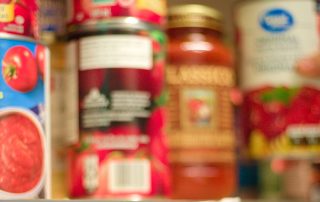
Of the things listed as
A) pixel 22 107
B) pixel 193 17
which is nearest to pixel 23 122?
pixel 22 107

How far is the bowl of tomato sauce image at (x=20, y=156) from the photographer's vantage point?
64 centimetres

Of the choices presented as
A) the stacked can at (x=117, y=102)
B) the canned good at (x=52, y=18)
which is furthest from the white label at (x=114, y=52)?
the canned good at (x=52, y=18)

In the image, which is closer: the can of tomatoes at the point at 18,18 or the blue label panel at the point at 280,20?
the can of tomatoes at the point at 18,18

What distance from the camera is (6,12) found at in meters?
0.67

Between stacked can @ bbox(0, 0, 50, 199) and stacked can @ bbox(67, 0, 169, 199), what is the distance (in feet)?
0.14

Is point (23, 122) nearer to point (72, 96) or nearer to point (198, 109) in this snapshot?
point (72, 96)

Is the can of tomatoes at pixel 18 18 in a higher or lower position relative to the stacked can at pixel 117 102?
higher

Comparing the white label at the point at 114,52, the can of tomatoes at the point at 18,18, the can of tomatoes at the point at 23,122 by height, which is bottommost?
the can of tomatoes at the point at 23,122

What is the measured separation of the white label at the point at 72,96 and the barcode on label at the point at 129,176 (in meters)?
0.06

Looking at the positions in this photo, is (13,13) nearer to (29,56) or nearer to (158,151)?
(29,56)

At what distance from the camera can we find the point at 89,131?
0.70 m

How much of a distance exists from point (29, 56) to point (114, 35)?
9 centimetres

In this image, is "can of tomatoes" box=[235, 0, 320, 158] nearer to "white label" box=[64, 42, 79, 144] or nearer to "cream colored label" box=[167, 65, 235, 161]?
"cream colored label" box=[167, 65, 235, 161]

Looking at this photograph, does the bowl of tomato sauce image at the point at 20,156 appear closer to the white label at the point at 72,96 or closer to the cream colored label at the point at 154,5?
the white label at the point at 72,96
